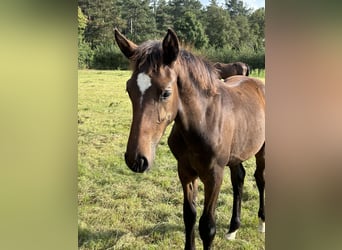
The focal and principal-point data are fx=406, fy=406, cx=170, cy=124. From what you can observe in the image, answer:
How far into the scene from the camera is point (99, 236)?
5.76 ft

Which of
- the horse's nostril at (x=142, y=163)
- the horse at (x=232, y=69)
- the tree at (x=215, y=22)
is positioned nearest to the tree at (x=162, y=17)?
the tree at (x=215, y=22)

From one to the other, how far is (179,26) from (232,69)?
29 cm

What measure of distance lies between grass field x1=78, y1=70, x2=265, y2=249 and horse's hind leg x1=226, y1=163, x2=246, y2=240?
2 cm

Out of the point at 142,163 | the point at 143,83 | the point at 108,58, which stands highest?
the point at 108,58

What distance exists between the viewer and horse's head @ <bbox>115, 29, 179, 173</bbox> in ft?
4.68

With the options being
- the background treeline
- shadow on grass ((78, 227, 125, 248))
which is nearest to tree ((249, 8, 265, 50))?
the background treeline

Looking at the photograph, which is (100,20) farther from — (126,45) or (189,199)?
(189,199)

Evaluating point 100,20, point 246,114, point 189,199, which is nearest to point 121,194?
point 189,199

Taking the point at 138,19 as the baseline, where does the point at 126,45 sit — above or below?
below

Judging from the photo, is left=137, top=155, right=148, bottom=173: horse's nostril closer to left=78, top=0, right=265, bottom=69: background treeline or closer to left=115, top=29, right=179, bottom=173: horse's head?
left=115, top=29, right=179, bottom=173: horse's head

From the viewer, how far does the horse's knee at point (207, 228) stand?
1607 mm
